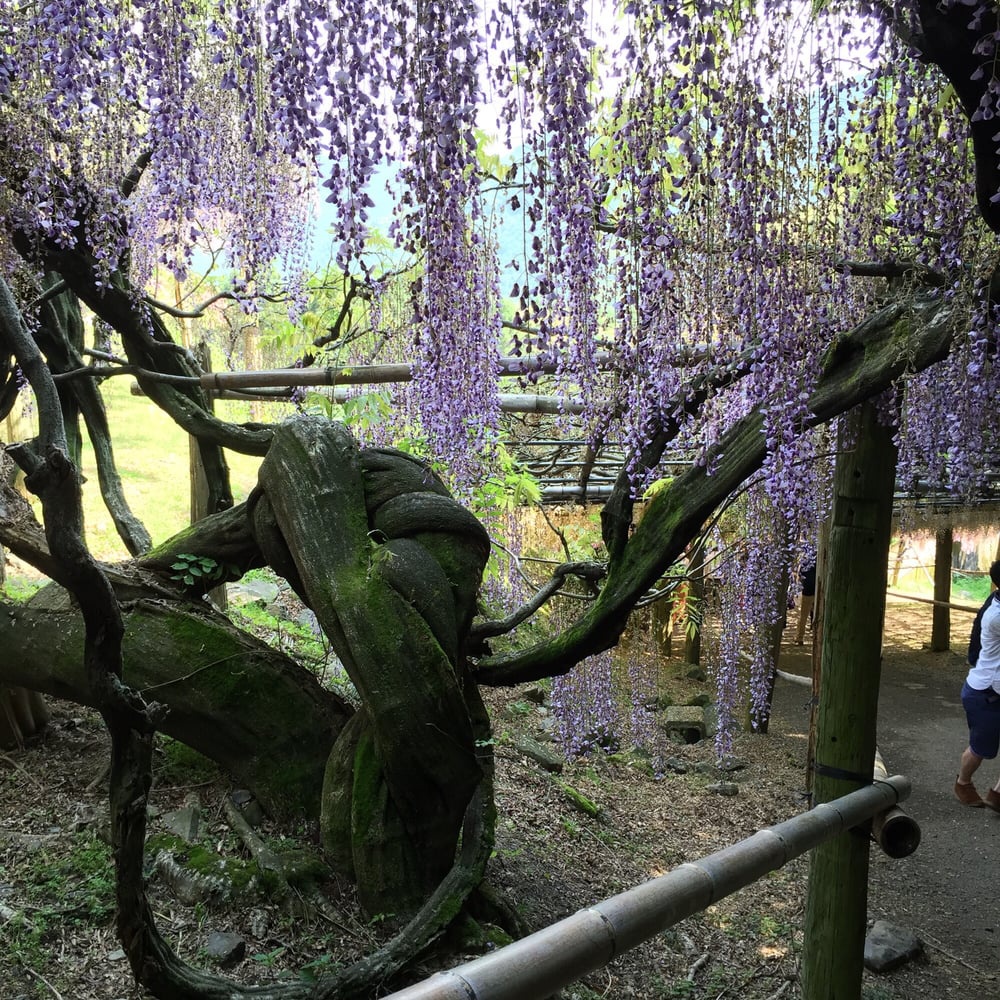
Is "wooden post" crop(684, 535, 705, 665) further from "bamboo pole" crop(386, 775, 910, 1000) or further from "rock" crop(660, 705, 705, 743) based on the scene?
"bamboo pole" crop(386, 775, 910, 1000)

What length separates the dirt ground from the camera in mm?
2051

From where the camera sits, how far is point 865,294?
2.56 metres

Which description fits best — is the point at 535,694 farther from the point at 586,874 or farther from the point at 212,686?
the point at 212,686

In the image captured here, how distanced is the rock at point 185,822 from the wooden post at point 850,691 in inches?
76.3

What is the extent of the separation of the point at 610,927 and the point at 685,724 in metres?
5.71

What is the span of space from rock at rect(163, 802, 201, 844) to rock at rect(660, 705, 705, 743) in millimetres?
4852

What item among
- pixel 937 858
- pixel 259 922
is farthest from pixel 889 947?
pixel 259 922

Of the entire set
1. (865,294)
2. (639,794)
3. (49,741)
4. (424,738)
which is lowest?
(639,794)

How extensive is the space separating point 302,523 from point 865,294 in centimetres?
190

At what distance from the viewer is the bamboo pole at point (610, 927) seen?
1074mm

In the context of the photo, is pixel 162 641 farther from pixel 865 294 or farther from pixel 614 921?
pixel 865 294

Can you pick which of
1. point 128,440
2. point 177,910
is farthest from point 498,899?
point 128,440

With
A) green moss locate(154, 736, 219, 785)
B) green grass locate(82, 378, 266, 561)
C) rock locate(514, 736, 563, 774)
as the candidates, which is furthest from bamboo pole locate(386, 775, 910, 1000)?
green grass locate(82, 378, 266, 561)

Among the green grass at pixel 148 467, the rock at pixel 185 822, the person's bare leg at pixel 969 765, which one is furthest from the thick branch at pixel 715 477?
the green grass at pixel 148 467
